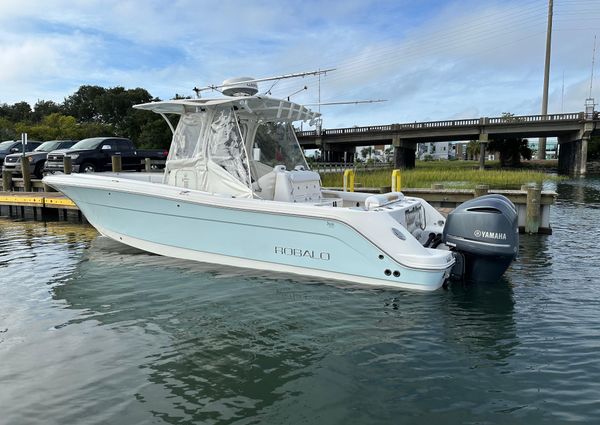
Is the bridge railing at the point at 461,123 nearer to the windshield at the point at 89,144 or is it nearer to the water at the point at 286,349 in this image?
the windshield at the point at 89,144

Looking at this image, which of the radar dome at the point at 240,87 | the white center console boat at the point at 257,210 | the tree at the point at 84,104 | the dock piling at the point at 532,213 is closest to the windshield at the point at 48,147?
the white center console boat at the point at 257,210

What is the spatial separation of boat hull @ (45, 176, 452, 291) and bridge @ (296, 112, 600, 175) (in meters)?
36.3

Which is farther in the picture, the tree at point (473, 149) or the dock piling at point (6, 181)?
the tree at point (473, 149)

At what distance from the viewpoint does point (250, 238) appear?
→ 728 cm

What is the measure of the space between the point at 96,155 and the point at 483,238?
14938mm

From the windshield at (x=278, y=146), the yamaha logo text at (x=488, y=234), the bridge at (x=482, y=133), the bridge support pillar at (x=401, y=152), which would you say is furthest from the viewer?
the bridge support pillar at (x=401, y=152)

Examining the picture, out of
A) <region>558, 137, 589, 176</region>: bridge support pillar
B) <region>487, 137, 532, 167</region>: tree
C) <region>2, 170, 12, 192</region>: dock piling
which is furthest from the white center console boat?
<region>487, 137, 532, 167</region>: tree

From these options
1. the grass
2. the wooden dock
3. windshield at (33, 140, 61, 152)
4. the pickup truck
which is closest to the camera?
the wooden dock

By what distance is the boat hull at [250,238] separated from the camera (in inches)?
255

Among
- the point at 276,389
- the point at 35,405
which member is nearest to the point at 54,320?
the point at 35,405

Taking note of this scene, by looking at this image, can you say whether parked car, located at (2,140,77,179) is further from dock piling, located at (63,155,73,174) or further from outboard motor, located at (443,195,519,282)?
outboard motor, located at (443,195,519,282)

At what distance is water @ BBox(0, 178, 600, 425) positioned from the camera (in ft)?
12.3

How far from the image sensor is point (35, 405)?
384cm

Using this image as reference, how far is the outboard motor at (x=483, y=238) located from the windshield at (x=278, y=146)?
3.40 metres
